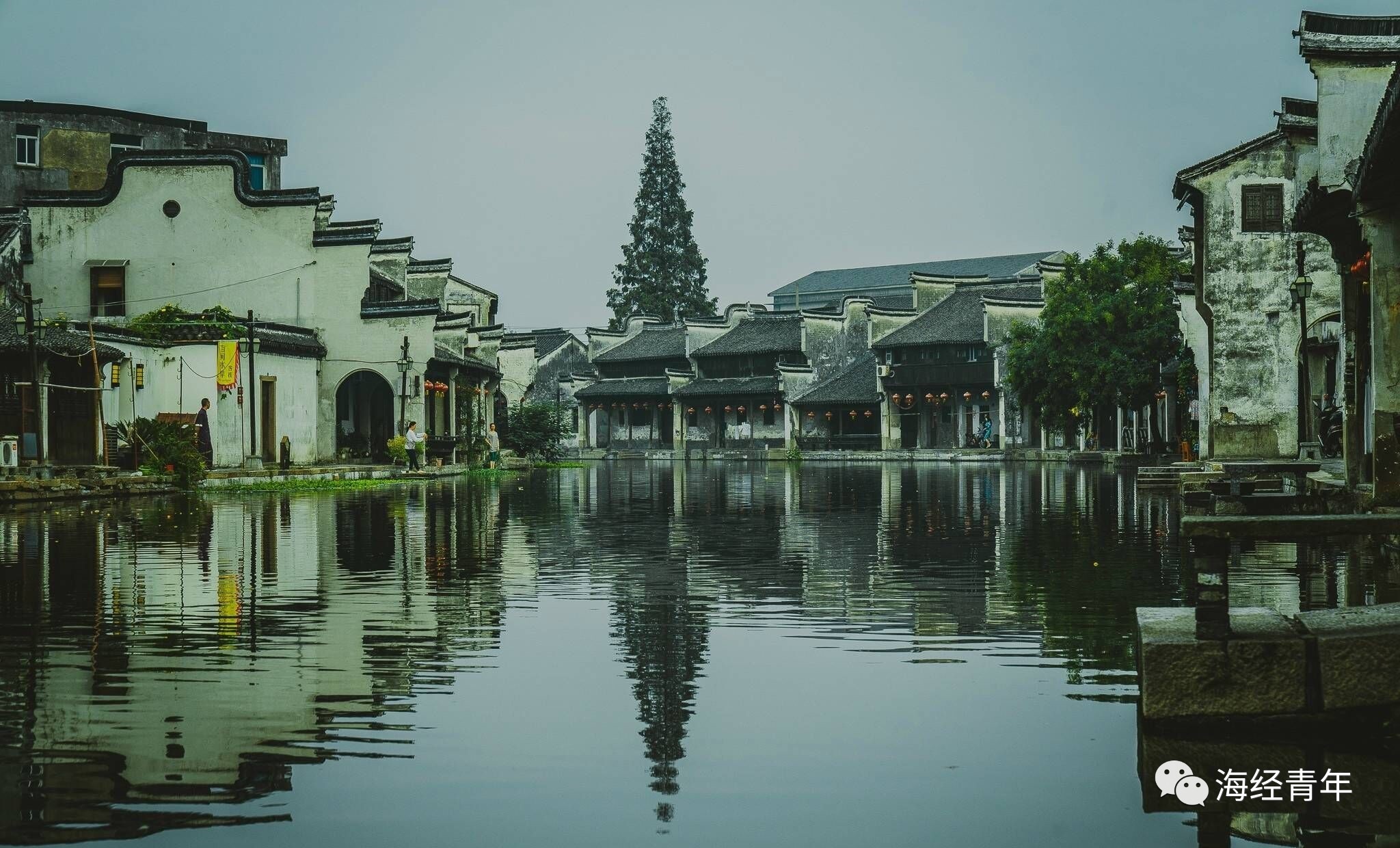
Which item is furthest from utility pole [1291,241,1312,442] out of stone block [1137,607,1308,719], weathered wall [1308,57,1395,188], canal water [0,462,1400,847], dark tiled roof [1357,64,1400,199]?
stone block [1137,607,1308,719]

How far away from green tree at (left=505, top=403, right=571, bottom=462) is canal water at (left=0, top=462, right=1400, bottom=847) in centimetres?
3588

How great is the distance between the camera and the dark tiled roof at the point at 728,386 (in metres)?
73.2

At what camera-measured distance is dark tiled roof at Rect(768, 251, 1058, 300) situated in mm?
92750

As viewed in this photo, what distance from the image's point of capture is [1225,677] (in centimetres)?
668

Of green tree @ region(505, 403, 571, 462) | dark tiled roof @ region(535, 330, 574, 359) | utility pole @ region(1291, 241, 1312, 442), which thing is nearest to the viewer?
utility pole @ region(1291, 241, 1312, 442)

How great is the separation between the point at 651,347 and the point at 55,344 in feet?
170

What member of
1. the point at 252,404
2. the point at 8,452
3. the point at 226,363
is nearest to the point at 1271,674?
the point at 8,452

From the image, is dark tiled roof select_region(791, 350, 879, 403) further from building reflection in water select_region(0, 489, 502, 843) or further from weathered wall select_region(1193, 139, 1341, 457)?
building reflection in water select_region(0, 489, 502, 843)

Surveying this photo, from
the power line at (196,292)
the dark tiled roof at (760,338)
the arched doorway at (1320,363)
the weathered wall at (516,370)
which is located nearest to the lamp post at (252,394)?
the power line at (196,292)

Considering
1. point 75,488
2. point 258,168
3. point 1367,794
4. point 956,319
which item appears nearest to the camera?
point 1367,794

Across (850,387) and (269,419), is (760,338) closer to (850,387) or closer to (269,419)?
(850,387)

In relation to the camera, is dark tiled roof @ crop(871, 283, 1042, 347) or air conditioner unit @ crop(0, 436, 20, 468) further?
dark tiled roof @ crop(871, 283, 1042, 347)

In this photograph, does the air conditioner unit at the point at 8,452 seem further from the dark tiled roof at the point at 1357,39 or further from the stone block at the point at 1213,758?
the stone block at the point at 1213,758

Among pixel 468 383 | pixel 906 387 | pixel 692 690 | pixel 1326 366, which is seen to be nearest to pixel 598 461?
pixel 906 387
